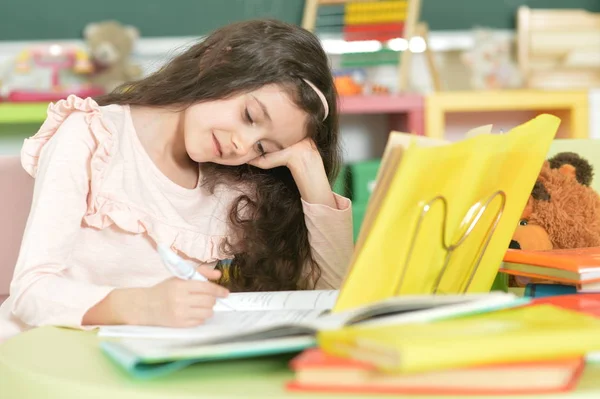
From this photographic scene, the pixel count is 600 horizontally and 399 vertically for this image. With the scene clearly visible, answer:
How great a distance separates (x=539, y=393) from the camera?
0.49 metres

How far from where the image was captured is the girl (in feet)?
3.65

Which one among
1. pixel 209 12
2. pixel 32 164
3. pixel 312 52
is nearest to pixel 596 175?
pixel 312 52

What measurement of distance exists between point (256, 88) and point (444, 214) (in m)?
0.52

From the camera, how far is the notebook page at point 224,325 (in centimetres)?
69

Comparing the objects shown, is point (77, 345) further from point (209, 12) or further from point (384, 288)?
point (209, 12)

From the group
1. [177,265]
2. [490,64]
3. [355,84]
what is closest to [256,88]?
[177,265]

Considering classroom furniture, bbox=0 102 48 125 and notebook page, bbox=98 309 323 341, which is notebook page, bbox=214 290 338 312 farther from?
classroom furniture, bbox=0 102 48 125

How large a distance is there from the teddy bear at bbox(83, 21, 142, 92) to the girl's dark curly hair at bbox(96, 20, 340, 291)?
54.7 inches

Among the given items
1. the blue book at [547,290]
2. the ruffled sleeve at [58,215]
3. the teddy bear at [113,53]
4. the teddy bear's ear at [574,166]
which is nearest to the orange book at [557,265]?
the blue book at [547,290]

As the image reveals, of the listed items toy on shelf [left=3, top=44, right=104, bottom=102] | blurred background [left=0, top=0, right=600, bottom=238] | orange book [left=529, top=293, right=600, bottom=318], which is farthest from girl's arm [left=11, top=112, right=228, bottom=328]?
toy on shelf [left=3, top=44, right=104, bottom=102]

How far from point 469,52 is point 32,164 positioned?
2099 mm

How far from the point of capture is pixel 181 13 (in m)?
2.89

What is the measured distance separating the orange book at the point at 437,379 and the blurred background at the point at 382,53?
2096 mm

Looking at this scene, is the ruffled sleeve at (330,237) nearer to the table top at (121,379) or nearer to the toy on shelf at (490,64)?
the table top at (121,379)
